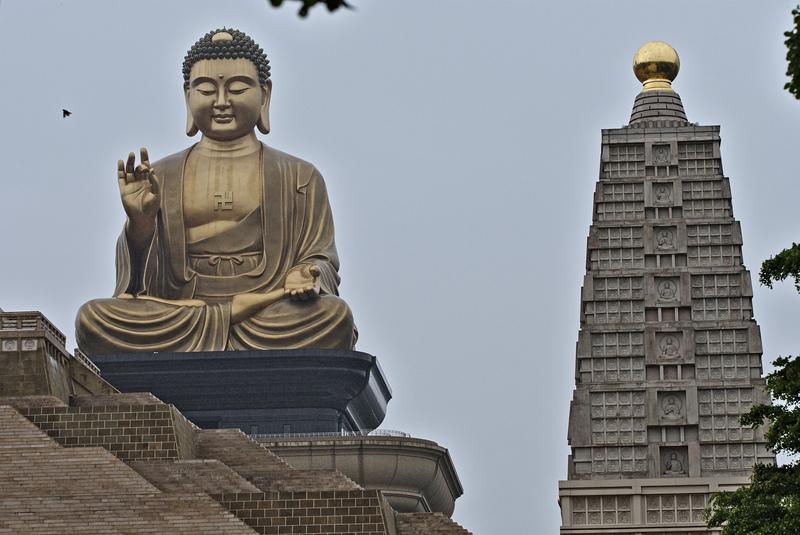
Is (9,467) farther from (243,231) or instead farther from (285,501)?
(243,231)

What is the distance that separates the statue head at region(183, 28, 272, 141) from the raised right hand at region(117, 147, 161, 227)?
9.02 feet

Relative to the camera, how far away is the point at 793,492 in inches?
837

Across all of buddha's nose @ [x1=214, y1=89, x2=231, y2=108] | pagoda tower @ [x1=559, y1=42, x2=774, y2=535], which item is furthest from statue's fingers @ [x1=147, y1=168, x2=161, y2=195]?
pagoda tower @ [x1=559, y1=42, x2=774, y2=535]

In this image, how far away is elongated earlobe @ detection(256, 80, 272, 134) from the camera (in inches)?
1957

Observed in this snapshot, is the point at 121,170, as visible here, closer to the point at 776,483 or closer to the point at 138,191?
the point at 138,191

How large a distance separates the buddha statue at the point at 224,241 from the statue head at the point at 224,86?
0.02m

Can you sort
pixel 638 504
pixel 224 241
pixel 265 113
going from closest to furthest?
pixel 638 504 → pixel 224 241 → pixel 265 113

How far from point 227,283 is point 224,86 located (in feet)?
14.8

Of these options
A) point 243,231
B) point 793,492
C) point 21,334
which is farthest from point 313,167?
point 793,492

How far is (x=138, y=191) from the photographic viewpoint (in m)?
46.1

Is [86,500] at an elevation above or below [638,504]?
below

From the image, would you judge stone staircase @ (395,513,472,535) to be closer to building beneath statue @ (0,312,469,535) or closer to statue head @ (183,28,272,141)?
building beneath statue @ (0,312,469,535)

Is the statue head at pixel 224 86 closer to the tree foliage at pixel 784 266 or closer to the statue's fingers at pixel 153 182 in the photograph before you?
the statue's fingers at pixel 153 182

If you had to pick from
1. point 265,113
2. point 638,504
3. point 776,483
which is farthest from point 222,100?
point 776,483
